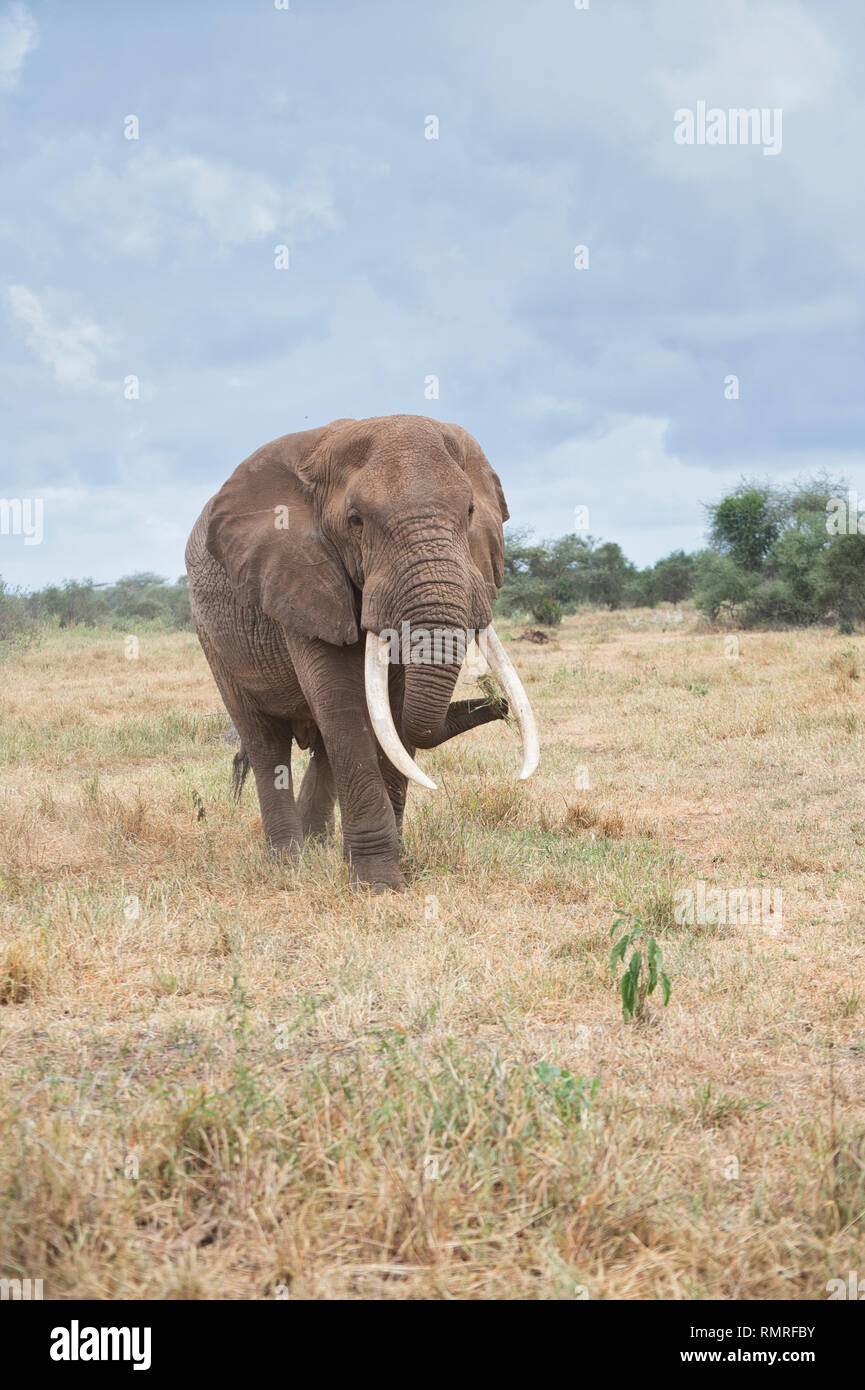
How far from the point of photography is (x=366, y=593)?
16.8 ft

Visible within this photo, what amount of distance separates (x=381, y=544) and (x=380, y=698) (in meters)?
0.73

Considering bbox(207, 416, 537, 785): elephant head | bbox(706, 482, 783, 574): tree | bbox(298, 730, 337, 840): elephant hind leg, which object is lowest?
bbox(298, 730, 337, 840): elephant hind leg

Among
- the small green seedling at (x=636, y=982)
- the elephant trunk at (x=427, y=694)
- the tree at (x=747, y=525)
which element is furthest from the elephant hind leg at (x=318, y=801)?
the tree at (x=747, y=525)

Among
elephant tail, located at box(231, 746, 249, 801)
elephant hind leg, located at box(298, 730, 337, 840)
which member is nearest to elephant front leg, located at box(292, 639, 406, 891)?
elephant hind leg, located at box(298, 730, 337, 840)

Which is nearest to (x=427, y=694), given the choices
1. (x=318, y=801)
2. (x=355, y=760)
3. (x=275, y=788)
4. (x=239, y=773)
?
(x=355, y=760)

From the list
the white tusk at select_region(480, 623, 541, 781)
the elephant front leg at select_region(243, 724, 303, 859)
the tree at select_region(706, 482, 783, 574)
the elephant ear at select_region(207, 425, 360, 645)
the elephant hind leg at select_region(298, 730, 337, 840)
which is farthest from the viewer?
the tree at select_region(706, 482, 783, 574)

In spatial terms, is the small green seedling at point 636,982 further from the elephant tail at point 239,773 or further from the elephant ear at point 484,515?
the elephant tail at point 239,773

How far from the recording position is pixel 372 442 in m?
5.28

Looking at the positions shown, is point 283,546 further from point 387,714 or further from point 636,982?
point 636,982

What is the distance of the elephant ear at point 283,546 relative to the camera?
216 inches

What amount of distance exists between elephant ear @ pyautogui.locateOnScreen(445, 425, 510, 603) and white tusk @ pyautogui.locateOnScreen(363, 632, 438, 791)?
68 cm

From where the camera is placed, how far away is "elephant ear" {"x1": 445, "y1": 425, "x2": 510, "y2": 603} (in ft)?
18.2

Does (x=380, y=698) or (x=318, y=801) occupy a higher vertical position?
(x=380, y=698)

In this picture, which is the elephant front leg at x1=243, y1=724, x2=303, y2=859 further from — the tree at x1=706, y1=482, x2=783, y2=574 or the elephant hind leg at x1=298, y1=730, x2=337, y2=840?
the tree at x1=706, y1=482, x2=783, y2=574
